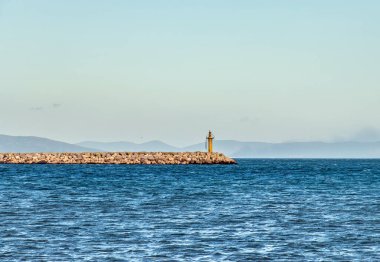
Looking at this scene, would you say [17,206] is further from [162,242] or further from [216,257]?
[216,257]

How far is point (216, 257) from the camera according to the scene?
21.9 m

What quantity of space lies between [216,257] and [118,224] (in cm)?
866

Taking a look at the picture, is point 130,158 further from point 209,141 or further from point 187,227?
point 187,227

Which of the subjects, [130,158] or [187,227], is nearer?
[187,227]

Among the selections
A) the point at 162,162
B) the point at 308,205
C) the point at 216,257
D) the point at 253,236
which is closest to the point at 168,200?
A: the point at 308,205

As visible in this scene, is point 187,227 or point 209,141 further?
point 209,141

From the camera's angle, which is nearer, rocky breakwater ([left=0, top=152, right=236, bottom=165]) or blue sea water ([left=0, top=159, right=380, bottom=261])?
blue sea water ([left=0, top=159, right=380, bottom=261])

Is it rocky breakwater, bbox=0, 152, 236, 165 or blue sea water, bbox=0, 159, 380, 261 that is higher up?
rocky breakwater, bbox=0, 152, 236, 165

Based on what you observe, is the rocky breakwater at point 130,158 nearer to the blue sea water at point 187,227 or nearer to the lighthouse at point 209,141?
the lighthouse at point 209,141

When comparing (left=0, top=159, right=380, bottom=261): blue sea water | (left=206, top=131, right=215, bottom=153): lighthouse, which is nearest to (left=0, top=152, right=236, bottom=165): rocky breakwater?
(left=206, top=131, right=215, bottom=153): lighthouse

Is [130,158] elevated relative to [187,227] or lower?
elevated

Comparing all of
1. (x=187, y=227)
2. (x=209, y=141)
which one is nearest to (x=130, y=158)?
(x=209, y=141)

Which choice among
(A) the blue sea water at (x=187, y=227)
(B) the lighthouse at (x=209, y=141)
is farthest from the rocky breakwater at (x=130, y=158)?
(A) the blue sea water at (x=187, y=227)

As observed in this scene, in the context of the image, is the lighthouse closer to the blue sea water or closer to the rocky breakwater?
the rocky breakwater
